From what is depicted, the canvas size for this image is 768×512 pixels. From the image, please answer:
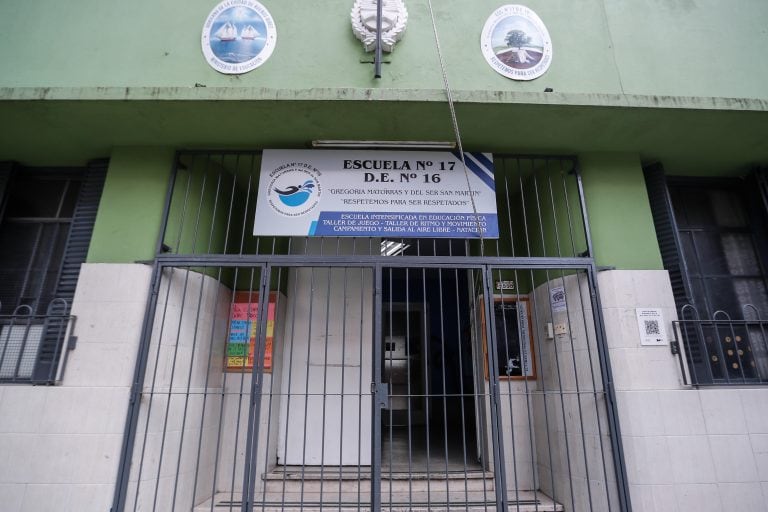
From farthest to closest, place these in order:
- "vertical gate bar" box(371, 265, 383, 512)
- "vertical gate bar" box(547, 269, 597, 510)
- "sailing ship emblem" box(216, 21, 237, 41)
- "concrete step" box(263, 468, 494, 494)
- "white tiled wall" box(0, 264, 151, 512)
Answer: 1. "concrete step" box(263, 468, 494, 494)
2. "sailing ship emblem" box(216, 21, 237, 41)
3. "vertical gate bar" box(547, 269, 597, 510)
4. "vertical gate bar" box(371, 265, 383, 512)
5. "white tiled wall" box(0, 264, 151, 512)

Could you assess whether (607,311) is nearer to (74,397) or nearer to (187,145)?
(187,145)

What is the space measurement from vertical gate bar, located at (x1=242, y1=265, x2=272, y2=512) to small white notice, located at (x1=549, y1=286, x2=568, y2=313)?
8.70ft

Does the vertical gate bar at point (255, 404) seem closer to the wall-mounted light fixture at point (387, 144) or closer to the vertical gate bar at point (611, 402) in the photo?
Result: the wall-mounted light fixture at point (387, 144)

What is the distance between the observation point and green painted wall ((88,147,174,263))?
3.54m

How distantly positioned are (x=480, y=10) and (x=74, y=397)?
4.67 meters

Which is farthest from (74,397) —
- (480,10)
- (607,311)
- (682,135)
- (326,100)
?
(682,135)

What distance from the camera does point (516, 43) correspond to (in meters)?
3.68

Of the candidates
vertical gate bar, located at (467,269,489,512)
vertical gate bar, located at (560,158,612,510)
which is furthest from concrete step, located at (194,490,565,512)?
vertical gate bar, located at (467,269,489,512)

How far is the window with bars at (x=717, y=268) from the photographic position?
3.52 meters

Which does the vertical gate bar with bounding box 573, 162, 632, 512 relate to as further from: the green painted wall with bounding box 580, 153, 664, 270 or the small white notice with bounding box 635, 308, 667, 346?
the small white notice with bounding box 635, 308, 667, 346

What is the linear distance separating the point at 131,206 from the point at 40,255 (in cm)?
123

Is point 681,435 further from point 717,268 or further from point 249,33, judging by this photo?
point 249,33

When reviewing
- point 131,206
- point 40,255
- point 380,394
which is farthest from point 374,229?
point 40,255

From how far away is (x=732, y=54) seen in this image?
12.3 feet
